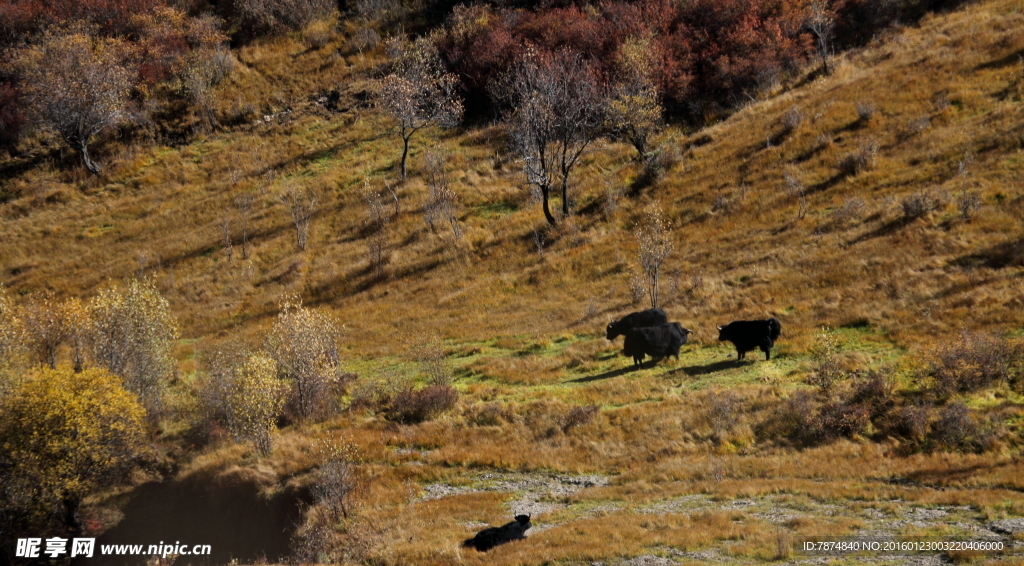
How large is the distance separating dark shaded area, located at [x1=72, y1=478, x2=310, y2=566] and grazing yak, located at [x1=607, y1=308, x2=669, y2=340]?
1471 cm

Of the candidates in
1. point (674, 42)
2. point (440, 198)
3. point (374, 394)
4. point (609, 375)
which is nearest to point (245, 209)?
point (440, 198)

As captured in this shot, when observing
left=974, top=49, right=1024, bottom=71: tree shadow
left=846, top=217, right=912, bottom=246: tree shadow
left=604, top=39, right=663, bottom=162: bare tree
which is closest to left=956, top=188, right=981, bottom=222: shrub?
left=846, top=217, right=912, bottom=246: tree shadow

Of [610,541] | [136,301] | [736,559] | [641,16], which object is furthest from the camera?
[641,16]

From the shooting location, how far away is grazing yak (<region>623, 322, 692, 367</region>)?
2775 centimetres

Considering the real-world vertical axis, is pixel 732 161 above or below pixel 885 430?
above

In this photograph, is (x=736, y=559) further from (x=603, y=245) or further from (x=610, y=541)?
(x=603, y=245)

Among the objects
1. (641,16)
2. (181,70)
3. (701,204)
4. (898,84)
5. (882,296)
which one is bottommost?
(882,296)

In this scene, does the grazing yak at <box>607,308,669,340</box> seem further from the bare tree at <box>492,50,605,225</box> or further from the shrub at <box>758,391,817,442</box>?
the bare tree at <box>492,50,605,225</box>

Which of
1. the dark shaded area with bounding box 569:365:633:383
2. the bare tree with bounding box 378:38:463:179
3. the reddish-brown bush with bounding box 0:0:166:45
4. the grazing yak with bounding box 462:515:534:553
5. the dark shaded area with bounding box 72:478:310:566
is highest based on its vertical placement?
the reddish-brown bush with bounding box 0:0:166:45

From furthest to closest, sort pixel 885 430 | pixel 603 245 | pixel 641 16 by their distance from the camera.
Result: pixel 641 16, pixel 603 245, pixel 885 430

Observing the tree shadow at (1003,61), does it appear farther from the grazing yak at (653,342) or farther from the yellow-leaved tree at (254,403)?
the yellow-leaved tree at (254,403)

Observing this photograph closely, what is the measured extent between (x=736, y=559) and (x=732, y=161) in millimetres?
37147

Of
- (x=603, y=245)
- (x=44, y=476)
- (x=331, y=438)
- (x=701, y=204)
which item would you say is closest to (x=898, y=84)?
(x=701, y=204)

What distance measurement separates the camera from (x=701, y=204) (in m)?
43.4
